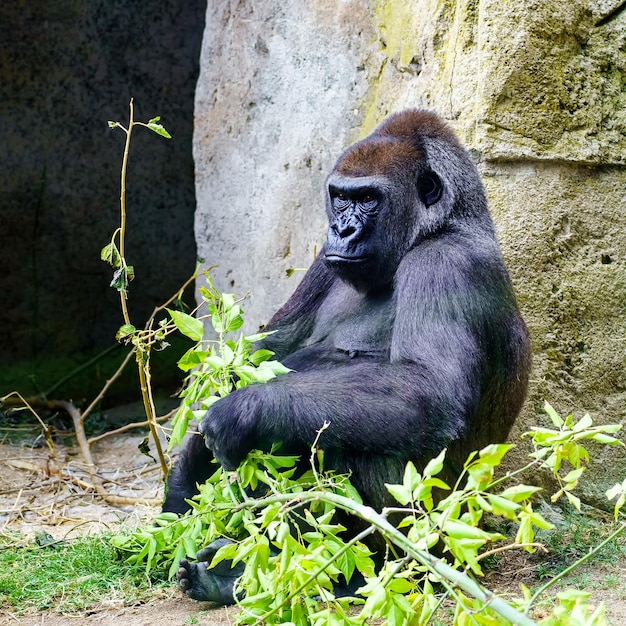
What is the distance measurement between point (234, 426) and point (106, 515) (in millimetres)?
2104

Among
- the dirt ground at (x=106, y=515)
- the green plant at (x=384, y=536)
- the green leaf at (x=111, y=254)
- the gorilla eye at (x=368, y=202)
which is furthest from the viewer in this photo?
the green leaf at (x=111, y=254)

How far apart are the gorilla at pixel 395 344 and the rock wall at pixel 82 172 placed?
4.25 metres

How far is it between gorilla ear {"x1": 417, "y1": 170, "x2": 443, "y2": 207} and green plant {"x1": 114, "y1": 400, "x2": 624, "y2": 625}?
1087 millimetres

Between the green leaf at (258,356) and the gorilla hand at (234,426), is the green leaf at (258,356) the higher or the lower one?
the higher one

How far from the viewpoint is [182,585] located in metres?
3.19

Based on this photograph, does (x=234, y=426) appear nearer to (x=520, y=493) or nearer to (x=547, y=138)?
(x=520, y=493)

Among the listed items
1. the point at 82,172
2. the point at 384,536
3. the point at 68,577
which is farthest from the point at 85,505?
the point at 82,172

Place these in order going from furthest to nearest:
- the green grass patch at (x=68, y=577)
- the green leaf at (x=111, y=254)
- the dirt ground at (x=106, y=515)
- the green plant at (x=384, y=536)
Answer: the green leaf at (x=111, y=254) < the green grass patch at (x=68, y=577) < the dirt ground at (x=106, y=515) < the green plant at (x=384, y=536)

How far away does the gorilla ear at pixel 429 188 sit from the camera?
3457mm

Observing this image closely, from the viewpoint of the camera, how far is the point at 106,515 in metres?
4.78

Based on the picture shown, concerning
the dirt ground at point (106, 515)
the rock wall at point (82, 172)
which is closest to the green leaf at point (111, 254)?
the dirt ground at point (106, 515)

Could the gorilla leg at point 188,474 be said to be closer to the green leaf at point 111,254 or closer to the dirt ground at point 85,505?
the dirt ground at point 85,505

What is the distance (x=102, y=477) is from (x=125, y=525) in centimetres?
100

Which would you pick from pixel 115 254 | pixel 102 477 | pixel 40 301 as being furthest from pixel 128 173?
pixel 115 254
